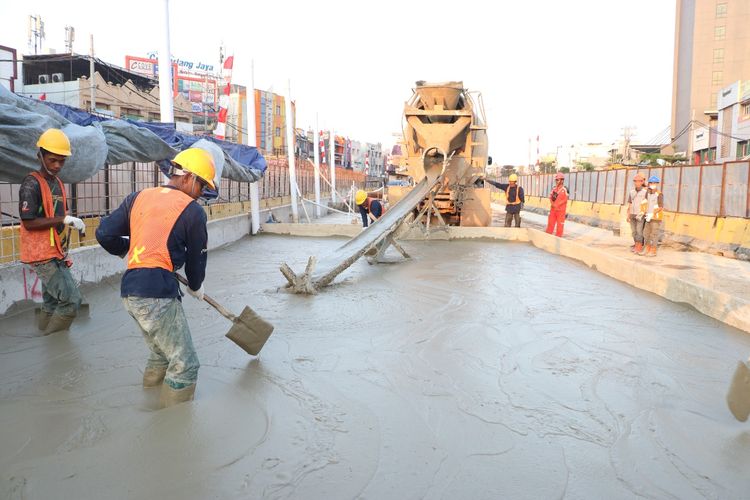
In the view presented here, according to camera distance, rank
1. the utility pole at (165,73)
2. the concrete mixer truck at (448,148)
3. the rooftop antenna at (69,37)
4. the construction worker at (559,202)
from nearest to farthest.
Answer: the utility pole at (165,73)
the construction worker at (559,202)
the concrete mixer truck at (448,148)
the rooftop antenna at (69,37)

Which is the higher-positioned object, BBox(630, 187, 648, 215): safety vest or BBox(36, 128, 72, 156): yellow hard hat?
BBox(36, 128, 72, 156): yellow hard hat

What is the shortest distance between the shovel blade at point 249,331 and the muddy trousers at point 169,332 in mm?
775

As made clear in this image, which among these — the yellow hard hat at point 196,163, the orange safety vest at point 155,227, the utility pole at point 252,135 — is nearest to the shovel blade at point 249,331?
the orange safety vest at point 155,227

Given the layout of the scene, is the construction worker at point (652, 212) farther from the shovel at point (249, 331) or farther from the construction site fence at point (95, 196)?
the construction site fence at point (95, 196)

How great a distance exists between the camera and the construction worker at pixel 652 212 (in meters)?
9.23

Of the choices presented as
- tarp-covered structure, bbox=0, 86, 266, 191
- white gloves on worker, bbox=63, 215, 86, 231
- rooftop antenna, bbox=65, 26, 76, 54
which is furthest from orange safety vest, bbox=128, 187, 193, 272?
rooftop antenna, bbox=65, 26, 76, 54

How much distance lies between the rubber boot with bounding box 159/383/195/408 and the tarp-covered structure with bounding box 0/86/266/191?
323 centimetres

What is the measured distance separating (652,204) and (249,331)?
7.80 metres

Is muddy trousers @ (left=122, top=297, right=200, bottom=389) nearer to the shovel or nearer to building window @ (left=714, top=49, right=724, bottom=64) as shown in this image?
the shovel

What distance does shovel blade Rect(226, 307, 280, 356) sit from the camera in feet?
13.3

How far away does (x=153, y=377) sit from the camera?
3.54 metres

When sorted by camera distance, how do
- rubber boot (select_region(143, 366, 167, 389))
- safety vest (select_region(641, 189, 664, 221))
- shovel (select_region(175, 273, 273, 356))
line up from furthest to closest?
1. safety vest (select_region(641, 189, 664, 221))
2. shovel (select_region(175, 273, 273, 356))
3. rubber boot (select_region(143, 366, 167, 389))

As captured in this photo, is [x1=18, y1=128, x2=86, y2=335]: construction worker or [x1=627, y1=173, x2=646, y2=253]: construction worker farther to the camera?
[x1=627, y1=173, x2=646, y2=253]: construction worker

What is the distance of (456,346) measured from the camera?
4.66 m
